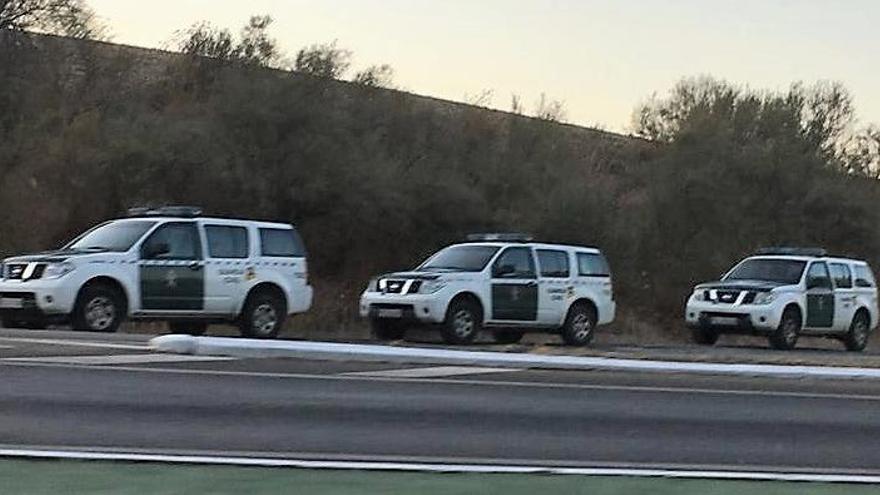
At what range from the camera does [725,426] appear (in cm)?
1208

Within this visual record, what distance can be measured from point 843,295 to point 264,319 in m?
12.2

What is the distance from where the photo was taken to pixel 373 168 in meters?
35.5

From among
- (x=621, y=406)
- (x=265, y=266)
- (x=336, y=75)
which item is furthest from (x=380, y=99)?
(x=621, y=406)

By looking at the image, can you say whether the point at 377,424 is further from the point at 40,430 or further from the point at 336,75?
the point at 336,75

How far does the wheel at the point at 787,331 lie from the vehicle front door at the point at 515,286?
492cm

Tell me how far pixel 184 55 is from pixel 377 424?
1190 inches

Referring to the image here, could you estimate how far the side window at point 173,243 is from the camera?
69.4ft

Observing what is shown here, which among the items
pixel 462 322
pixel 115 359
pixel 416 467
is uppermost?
pixel 462 322

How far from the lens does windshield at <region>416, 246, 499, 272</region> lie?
24344mm

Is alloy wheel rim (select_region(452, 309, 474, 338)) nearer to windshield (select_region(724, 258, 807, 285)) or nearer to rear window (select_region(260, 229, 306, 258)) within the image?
rear window (select_region(260, 229, 306, 258))

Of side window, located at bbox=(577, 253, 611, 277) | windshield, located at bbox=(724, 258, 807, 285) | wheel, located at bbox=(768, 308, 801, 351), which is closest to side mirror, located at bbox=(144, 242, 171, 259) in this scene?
side window, located at bbox=(577, 253, 611, 277)

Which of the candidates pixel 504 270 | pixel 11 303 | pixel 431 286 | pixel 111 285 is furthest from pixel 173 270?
pixel 504 270

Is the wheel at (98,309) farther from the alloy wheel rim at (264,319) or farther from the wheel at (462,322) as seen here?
the wheel at (462,322)

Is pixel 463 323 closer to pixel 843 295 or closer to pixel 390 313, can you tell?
pixel 390 313
